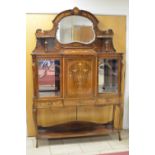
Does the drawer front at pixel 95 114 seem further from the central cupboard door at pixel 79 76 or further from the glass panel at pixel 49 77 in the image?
the glass panel at pixel 49 77

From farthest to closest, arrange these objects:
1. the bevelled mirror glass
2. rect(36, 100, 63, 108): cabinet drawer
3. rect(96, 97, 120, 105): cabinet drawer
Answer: the bevelled mirror glass
rect(96, 97, 120, 105): cabinet drawer
rect(36, 100, 63, 108): cabinet drawer

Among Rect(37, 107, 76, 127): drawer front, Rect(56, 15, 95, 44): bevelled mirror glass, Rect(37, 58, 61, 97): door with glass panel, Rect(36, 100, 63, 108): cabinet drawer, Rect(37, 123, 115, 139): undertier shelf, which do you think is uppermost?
Rect(56, 15, 95, 44): bevelled mirror glass

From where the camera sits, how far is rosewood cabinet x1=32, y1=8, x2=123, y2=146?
3646 millimetres

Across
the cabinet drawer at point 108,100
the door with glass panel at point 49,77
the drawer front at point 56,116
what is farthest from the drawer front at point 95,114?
the door with glass panel at point 49,77

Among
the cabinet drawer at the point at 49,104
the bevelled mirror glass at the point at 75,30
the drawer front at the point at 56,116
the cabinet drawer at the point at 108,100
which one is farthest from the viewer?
the drawer front at the point at 56,116

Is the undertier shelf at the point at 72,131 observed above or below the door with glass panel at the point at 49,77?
below

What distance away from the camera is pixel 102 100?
150 inches

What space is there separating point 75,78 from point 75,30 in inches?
33.3

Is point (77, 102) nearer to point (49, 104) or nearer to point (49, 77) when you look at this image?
point (49, 104)

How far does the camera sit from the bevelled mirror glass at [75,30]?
12.9ft

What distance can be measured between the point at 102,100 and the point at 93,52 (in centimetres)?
76

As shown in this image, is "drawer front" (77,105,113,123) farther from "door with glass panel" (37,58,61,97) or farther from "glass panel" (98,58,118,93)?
"door with glass panel" (37,58,61,97)

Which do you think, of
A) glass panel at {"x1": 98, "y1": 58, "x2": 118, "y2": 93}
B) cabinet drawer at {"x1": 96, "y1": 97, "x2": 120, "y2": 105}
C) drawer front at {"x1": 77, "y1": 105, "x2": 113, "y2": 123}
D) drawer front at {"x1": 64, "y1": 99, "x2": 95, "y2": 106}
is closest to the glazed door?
glass panel at {"x1": 98, "y1": 58, "x2": 118, "y2": 93}
